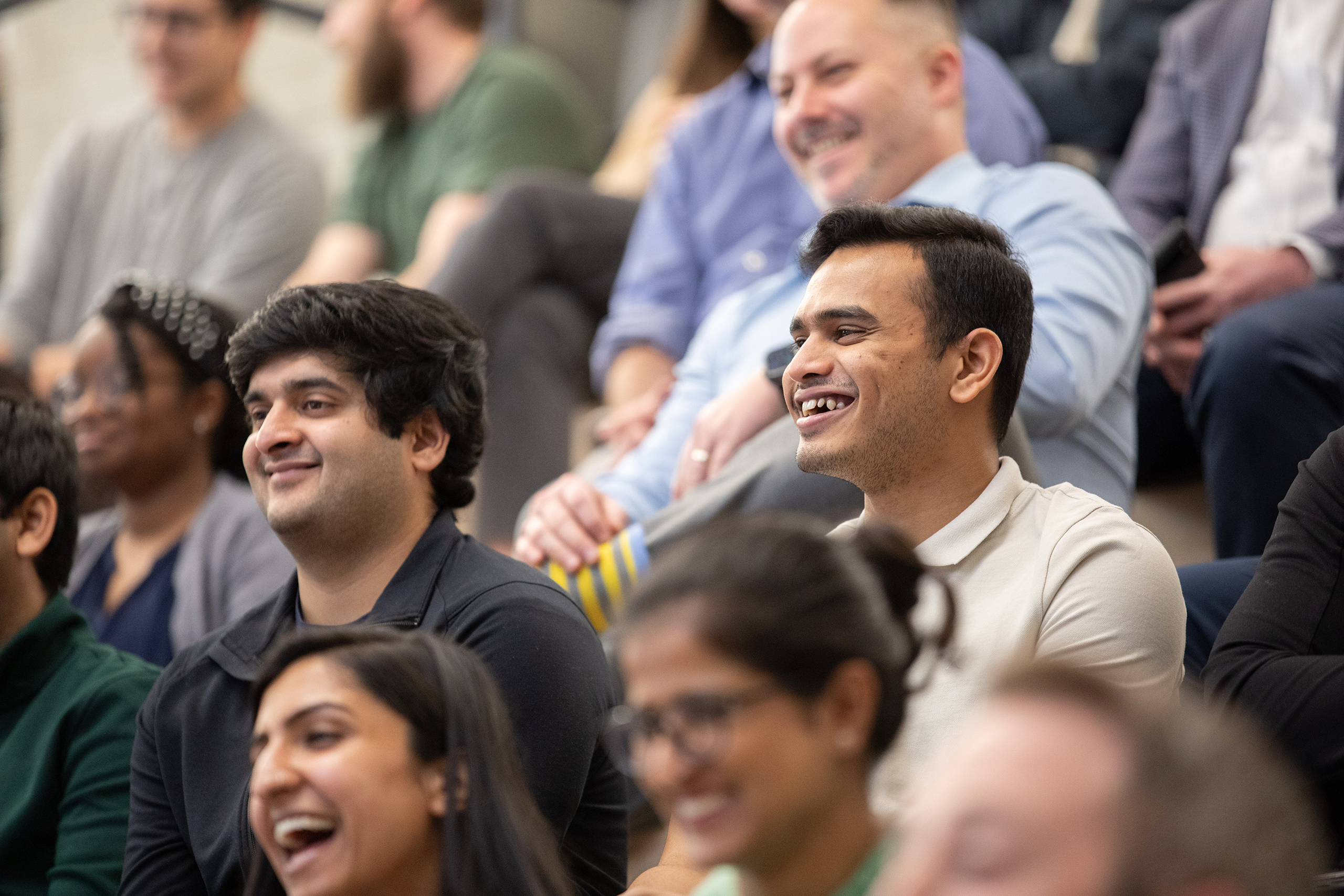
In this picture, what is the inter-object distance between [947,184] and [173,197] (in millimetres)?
2033

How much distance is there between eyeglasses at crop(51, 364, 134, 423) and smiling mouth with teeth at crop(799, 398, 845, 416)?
1.33 m

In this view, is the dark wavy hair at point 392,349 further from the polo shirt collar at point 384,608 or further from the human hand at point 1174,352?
the human hand at point 1174,352

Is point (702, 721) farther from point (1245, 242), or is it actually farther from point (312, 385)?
point (1245, 242)

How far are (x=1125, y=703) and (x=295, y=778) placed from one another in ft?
2.09

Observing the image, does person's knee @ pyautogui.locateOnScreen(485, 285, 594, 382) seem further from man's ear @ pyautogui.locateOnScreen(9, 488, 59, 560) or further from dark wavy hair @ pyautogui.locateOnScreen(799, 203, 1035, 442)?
dark wavy hair @ pyautogui.locateOnScreen(799, 203, 1035, 442)

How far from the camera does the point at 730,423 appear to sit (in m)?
1.87

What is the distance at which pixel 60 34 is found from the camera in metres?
5.34

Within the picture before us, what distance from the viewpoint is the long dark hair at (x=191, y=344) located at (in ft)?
7.91

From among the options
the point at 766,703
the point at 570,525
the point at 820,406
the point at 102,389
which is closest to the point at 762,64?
the point at 570,525

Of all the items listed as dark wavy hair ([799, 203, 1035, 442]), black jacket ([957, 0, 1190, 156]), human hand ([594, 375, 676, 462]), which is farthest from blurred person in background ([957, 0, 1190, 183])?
dark wavy hair ([799, 203, 1035, 442])

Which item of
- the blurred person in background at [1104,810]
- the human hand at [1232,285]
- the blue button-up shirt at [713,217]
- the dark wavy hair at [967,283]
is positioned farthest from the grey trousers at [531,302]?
the blurred person in background at [1104,810]

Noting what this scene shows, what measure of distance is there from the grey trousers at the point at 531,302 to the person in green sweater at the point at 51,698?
916 millimetres

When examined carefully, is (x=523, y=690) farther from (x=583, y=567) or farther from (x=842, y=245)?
(x=842, y=245)

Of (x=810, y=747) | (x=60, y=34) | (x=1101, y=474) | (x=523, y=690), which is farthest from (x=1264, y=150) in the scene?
(x=60, y=34)
